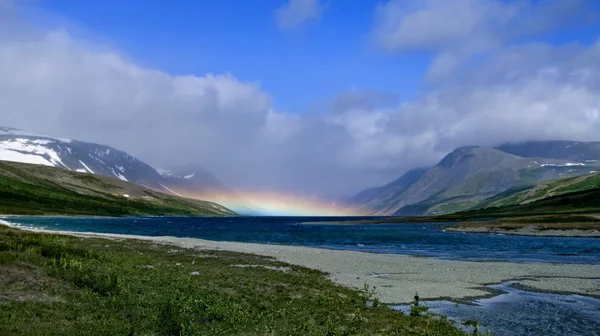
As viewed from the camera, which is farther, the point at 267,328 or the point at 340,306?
the point at 340,306

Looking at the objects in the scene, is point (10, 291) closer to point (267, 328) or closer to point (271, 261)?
point (267, 328)

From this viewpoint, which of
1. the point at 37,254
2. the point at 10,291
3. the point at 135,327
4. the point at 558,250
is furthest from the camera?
the point at 558,250

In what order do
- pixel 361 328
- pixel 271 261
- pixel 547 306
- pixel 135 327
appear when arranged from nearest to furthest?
pixel 135 327, pixel 361 328, pixel 547 306, pixel 271 261

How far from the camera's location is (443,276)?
50562 millimetres

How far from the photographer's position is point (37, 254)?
39.9 meters

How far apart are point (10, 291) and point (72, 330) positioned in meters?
9.49

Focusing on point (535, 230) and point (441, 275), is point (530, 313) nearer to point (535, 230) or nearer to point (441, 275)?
point (441, 275)

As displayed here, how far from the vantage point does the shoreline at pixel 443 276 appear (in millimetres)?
40594

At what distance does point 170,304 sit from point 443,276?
33.1m

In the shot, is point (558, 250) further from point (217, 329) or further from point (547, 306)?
point (217, 329)

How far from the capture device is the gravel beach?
41.0 metres

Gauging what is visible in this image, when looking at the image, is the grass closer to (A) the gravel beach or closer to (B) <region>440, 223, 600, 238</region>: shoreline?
(A) the gravel beach

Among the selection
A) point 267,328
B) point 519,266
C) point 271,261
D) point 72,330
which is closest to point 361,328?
point 267,328

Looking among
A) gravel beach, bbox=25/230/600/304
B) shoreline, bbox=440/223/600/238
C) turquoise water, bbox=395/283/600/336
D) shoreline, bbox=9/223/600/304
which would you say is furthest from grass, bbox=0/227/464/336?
shoreline, bbox=440/223/600/238
